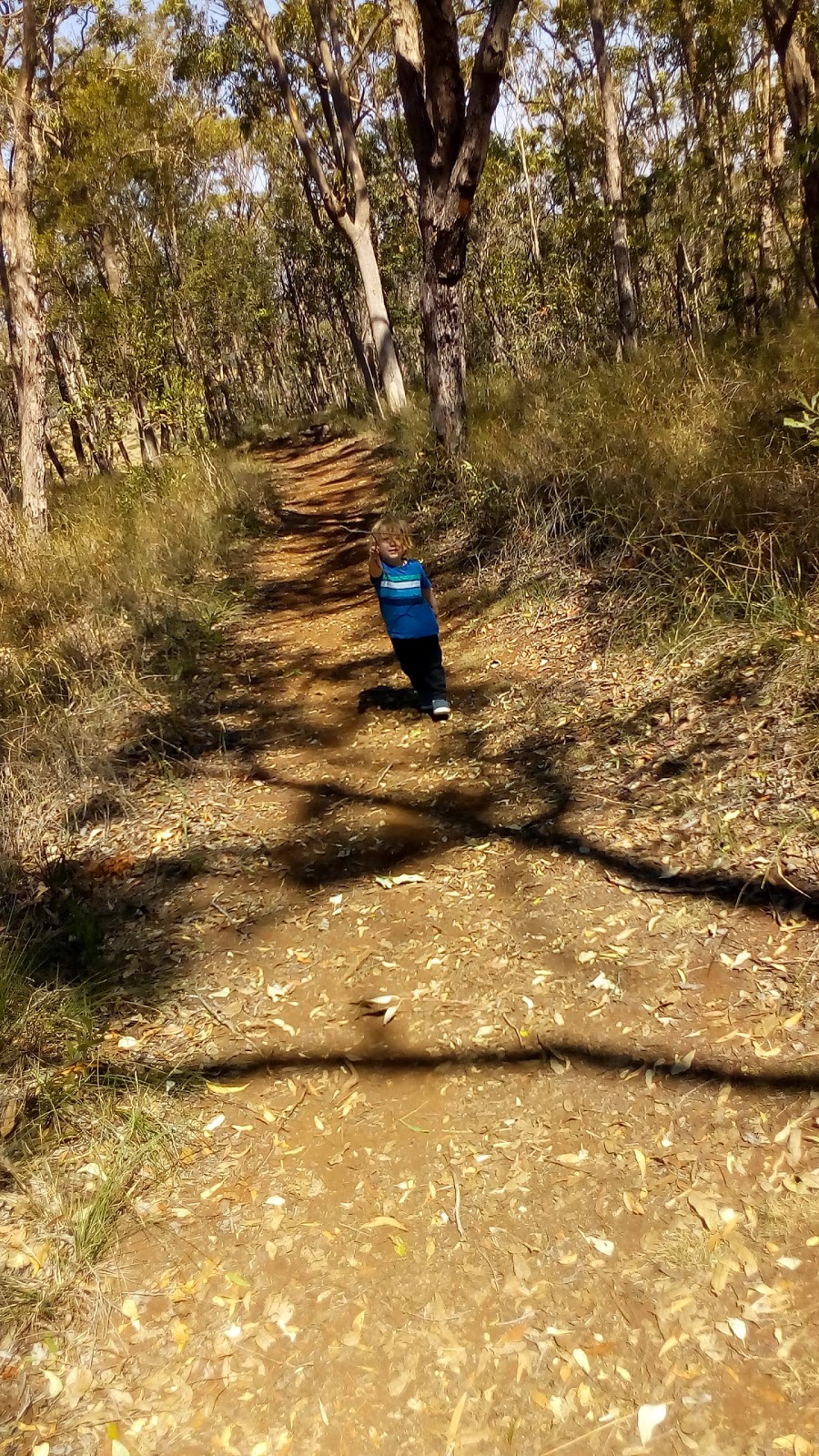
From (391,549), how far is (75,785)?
7.07 feet

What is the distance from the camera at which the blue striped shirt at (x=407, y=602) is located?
4895 millimetres

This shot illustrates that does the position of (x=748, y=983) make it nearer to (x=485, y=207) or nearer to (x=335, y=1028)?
(x=335, y=1028)

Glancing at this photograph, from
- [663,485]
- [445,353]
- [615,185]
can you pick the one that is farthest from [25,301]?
[615,185]

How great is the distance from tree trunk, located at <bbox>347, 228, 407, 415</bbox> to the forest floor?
40.0ft

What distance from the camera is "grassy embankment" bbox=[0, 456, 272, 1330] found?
2.53 meters

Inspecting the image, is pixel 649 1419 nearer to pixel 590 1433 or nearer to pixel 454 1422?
pixel 590 1433

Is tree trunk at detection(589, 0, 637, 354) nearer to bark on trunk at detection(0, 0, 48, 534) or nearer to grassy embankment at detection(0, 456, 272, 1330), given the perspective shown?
grassy embankment at detection(0, 456, 272, 1330)

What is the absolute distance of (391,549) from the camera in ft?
16.2

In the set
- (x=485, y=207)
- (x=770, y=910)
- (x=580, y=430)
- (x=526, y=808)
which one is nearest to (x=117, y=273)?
(x=485, y=207)

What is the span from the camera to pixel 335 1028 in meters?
3.12

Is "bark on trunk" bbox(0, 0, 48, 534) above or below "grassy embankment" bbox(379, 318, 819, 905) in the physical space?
above

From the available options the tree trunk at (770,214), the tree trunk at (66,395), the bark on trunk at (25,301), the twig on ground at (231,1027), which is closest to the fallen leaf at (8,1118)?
the twig on ground at (231,1027)

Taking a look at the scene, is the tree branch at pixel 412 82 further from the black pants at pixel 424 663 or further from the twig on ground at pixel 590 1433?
the twig on ground at pixel 590 1433

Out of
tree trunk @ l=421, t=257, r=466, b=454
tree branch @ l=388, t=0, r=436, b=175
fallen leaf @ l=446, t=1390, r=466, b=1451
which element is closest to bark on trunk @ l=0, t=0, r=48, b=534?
tree branch @ l=388, t=0, r=436, b=175
